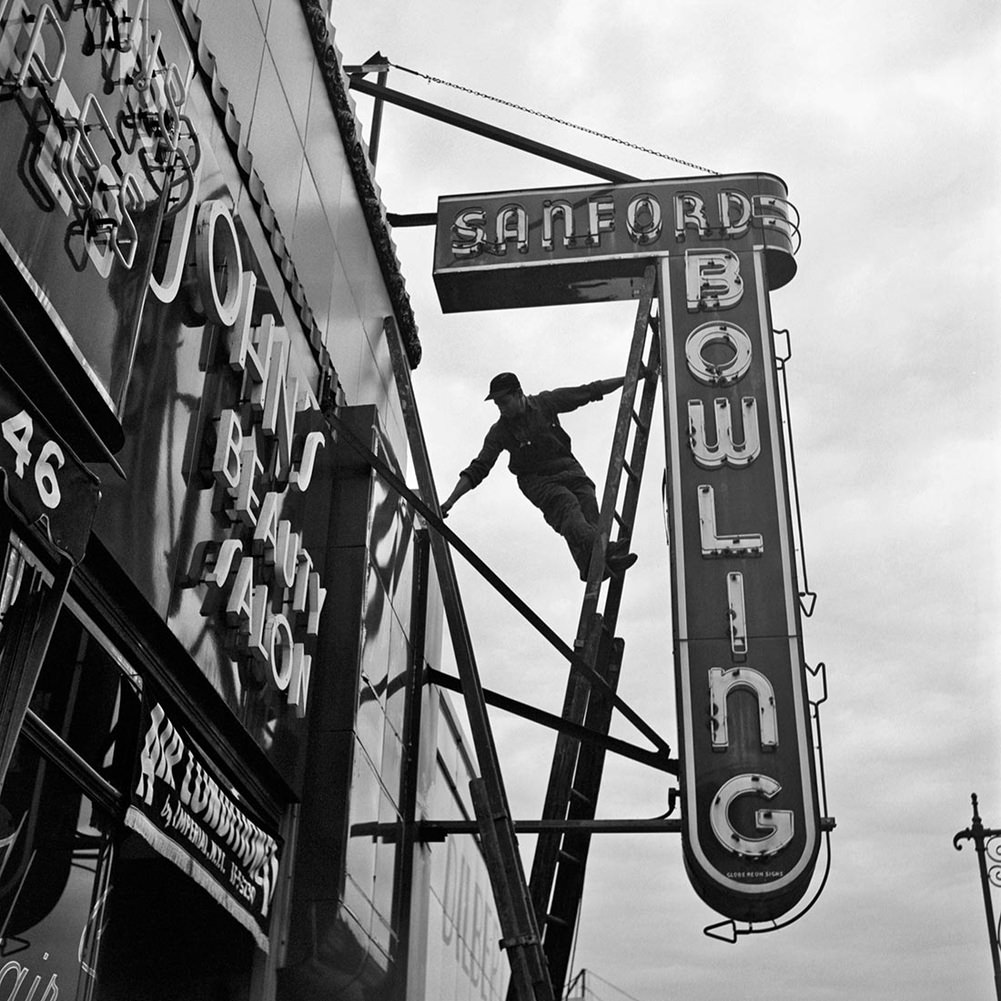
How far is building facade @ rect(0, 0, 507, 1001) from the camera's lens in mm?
4797

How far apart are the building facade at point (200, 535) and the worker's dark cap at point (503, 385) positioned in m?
1.60

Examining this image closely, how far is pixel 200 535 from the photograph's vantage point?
24.5 ft

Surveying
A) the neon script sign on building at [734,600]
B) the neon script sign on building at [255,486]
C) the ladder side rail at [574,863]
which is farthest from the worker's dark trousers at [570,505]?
the neon script sign on building at [255,486]

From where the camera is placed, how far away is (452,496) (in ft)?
44.7

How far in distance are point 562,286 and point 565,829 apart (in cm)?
667

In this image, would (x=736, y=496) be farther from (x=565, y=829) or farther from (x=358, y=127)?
(x=358, y=127)

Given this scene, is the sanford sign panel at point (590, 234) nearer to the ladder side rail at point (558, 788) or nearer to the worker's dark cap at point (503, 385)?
the worker's dark cap at point (503, 385)

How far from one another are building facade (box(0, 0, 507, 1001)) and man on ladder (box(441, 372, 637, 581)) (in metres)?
1.43

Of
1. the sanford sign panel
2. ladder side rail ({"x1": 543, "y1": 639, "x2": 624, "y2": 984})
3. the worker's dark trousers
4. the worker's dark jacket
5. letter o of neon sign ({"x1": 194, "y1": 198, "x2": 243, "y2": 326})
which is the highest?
the sanford sign panel

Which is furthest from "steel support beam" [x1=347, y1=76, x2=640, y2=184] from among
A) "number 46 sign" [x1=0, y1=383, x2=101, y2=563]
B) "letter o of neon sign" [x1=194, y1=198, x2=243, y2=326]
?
"number 46 sign" [x1=0, y1=383, x2=101, y2=563]

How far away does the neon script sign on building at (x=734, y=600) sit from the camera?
10391 millimetres

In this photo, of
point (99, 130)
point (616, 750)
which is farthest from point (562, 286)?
point (99, 130)

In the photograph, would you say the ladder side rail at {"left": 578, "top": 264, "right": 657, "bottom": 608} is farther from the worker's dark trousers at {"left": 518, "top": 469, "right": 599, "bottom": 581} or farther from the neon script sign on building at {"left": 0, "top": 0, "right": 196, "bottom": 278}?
the neon script sign on building at {"left": 0, "top": 0, "right": 196, "bottom": 278}

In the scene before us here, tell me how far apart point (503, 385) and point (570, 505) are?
62.2 inches
